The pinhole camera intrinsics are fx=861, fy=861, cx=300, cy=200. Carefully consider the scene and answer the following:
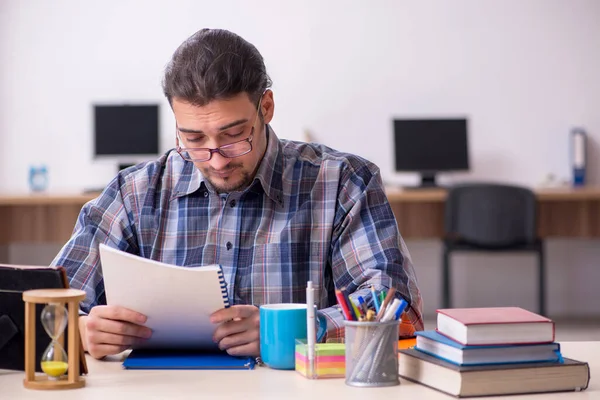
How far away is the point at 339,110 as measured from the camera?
5.60 meters

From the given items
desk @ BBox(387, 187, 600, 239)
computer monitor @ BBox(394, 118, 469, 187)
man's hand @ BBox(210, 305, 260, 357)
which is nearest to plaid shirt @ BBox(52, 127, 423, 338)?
man's hand @ BBox(210, 305, 260, 357)

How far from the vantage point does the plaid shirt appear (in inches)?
71.4

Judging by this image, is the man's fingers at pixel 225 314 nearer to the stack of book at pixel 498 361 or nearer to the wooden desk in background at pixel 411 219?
the stack of book at pixel 498 361

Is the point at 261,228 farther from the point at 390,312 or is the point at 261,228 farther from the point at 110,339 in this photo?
the point at 390,312

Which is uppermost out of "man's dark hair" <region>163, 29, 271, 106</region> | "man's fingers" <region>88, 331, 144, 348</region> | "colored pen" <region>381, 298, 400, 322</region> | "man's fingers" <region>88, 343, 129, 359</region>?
"man's dark hair" <region>163, 29, 271, 106</region>

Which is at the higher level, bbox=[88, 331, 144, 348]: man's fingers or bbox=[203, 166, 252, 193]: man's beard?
bbox=[203, 166, 252, 193]: man's beard

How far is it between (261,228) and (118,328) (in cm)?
47

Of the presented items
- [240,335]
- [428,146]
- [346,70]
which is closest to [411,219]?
[428,146]

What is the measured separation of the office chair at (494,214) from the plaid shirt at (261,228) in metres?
3.11

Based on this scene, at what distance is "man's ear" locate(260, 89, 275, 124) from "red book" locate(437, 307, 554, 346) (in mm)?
745

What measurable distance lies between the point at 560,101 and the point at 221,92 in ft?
14.3

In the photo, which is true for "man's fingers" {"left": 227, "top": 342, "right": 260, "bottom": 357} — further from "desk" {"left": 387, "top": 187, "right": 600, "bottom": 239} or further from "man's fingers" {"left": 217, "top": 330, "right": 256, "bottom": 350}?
"desk" {"left": 387, "top": 187, "right": 600, "bottom": 239}

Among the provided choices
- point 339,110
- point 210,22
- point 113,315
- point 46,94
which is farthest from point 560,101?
point 113,315

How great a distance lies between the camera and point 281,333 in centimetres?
143
